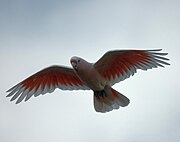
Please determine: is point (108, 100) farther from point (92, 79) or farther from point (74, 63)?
point (74, 63)

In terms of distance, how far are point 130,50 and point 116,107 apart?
3.55ft

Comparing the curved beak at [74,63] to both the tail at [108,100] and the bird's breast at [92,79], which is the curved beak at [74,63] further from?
the tail at [108,100]

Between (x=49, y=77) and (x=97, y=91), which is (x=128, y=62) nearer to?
(x=97, y=91)

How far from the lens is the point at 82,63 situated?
10.1m

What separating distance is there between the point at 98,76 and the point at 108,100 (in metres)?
0.58

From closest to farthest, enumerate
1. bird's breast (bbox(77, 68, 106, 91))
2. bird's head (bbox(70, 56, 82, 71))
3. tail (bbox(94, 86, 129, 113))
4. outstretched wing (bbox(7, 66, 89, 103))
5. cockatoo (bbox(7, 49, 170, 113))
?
bird's head (bbox(70, 56, 82, 71)) → bird's breast (bbox(77, 68, 106, 91)) → cockatoo (bbox(7, 49, 170, 113)) → tail (bbox(94, 86, 129, 113)) → outstretched wing (bbox(7, 66, 89, 103))

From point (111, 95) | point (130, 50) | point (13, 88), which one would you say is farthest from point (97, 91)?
point (13, 88)

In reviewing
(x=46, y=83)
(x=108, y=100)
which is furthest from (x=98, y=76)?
(x=46, y=83)

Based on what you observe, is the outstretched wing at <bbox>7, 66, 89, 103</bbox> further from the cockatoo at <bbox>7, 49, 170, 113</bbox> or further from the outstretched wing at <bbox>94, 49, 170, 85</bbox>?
the outstretched wing at <bbox>94, 49, 170, 85</bbox>

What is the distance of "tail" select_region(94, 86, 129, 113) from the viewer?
35.2 feet

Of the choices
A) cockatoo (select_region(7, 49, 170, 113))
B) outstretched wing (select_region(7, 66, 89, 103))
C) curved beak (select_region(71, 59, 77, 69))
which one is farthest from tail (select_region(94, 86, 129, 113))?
curved beak (select_region(71, 59, 77, 69))

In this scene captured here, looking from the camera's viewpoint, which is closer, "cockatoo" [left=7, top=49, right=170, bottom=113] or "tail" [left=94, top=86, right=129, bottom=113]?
"cockatoo" [left=7, top=49, right=170, bottom=113]

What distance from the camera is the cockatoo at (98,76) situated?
10.4m

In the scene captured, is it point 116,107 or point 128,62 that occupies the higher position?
point 128,62
